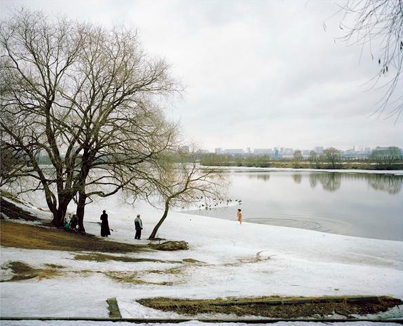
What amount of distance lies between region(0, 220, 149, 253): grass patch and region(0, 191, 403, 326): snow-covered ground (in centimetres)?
90

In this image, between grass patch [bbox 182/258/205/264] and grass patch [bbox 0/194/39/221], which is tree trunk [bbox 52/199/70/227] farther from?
grass patch [bbox 182/258/205/264]

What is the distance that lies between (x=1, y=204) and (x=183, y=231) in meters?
9.74

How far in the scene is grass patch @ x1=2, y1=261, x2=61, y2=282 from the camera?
7197mm

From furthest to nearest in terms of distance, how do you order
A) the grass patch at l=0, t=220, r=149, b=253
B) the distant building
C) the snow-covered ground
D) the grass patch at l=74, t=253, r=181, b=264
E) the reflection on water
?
the reflection on water, the distant building, the grass patch at l=0, t=220, r=149, b=253, the grass patch at l=74, t=253, r=181, b=264, the snow-covered ground

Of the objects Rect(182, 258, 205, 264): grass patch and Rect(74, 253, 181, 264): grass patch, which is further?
Rect(182, 258, 205, 264): grass patch

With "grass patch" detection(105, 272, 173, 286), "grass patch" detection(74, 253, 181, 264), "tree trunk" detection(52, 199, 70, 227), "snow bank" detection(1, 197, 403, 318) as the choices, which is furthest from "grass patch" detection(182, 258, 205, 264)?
"tree trunk" detection(52, 199, 70, 227)

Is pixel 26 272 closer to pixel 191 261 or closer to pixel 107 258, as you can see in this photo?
pixel 107 258

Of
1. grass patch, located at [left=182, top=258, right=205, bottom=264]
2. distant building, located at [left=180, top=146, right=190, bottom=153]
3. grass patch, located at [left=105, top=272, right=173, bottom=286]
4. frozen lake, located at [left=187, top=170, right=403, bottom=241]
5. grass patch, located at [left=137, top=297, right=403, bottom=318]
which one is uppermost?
distant building, located at [left=180, top=146, right=190, bottom=153]

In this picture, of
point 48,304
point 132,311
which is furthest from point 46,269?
point 132,311

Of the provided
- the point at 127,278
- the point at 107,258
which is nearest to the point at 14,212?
the point at 107,258

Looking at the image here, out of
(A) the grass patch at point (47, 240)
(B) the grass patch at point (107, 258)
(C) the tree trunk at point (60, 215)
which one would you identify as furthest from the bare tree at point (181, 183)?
(B) the grass patch at point (107, 258)

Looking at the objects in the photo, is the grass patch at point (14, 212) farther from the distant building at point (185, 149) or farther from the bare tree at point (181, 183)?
the distant building at point (185, 149)

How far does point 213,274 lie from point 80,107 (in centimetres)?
965

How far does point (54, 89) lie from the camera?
44.8ft
